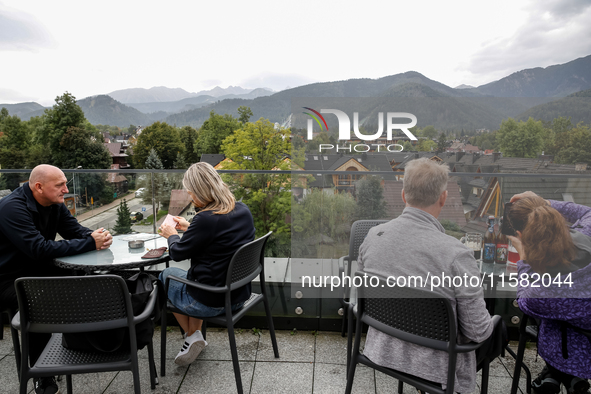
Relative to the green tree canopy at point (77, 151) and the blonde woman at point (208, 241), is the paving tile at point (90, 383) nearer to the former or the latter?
the blonde woman at point (208, 241)

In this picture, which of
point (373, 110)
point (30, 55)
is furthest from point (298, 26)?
point (30, 55)

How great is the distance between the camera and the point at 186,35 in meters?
138

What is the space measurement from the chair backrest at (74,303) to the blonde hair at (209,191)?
619 millimetres

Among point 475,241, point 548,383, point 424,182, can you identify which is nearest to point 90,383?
point 424,182

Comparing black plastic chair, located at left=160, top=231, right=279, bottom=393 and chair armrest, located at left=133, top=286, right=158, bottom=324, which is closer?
chair armrest, located at left=133, top=286, right=158, bottom=324

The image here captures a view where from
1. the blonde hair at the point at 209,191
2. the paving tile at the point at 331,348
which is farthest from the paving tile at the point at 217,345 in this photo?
the blonde hair at the point at 209,191

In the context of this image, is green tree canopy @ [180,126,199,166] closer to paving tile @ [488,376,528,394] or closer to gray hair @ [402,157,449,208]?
paving tile @ [488,376,528,394]

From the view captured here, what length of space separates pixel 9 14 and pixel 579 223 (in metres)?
124

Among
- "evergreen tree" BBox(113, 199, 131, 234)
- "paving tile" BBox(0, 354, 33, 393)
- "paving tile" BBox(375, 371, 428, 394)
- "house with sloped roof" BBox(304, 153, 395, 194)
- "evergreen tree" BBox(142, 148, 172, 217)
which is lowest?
"paving tile" BBox(375, 371, 428, 394)

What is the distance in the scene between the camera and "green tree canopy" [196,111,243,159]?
7544cm

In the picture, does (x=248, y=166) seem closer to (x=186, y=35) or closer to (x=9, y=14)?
(x=9, y=14)

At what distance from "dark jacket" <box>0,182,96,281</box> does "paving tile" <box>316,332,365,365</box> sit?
59.4 inches

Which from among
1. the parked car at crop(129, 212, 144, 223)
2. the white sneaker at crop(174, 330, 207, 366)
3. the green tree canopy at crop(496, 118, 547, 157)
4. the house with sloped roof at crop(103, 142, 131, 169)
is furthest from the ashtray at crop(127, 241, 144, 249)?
the house with sloped roof at crop(103, 142, 131, 169)

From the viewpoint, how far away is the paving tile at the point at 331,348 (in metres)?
2.38
